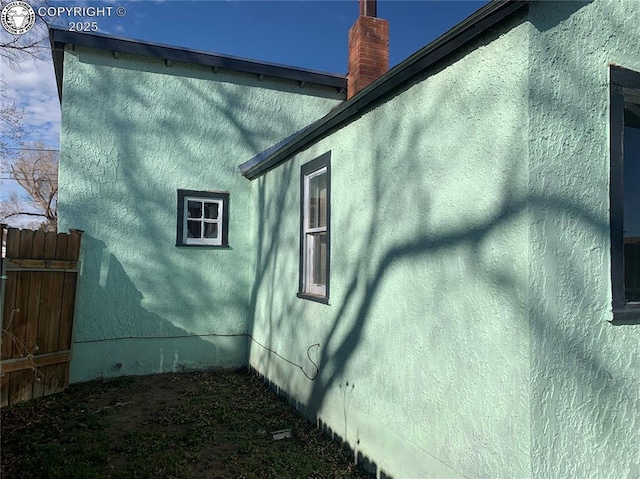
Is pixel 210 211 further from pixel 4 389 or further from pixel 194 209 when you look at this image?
pixel 4 389

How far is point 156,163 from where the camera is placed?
6.96 m

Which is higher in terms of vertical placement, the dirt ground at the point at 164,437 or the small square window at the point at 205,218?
the small square window at the point at 205,218

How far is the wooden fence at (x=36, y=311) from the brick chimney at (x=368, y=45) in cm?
509

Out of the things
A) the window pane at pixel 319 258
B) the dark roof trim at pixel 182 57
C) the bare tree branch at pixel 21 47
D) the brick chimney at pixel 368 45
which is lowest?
the window pane at pixel 319 258

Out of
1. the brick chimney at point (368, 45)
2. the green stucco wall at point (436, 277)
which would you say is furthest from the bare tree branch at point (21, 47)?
the green stucco wall at point (436, 277)

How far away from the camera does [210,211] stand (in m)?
A: 7.34

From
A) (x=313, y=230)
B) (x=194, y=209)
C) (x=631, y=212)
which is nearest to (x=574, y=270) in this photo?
(x=631, y=212)

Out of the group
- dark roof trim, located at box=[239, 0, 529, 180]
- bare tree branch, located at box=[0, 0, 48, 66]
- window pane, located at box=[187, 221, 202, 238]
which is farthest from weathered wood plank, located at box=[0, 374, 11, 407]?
bare tree branch, located at box=[0, 0, 48, 66]

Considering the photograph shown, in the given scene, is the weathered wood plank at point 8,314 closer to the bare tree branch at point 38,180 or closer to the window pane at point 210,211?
the window pane at point 210,211

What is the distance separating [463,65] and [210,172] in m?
5.27

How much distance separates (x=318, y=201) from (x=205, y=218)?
2924 mm

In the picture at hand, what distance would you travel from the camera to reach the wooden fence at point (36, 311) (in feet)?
17.7

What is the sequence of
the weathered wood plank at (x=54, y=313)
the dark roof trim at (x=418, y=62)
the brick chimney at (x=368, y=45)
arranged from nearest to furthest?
the dark roof trim at (x=418, y=62) → the weathered wood plank at (x=54, y=313) → the brick chimney at (x=368, y=45)

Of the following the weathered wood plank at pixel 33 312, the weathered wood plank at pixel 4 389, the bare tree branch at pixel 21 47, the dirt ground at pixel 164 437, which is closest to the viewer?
the dirt ground at pixel 164 437
